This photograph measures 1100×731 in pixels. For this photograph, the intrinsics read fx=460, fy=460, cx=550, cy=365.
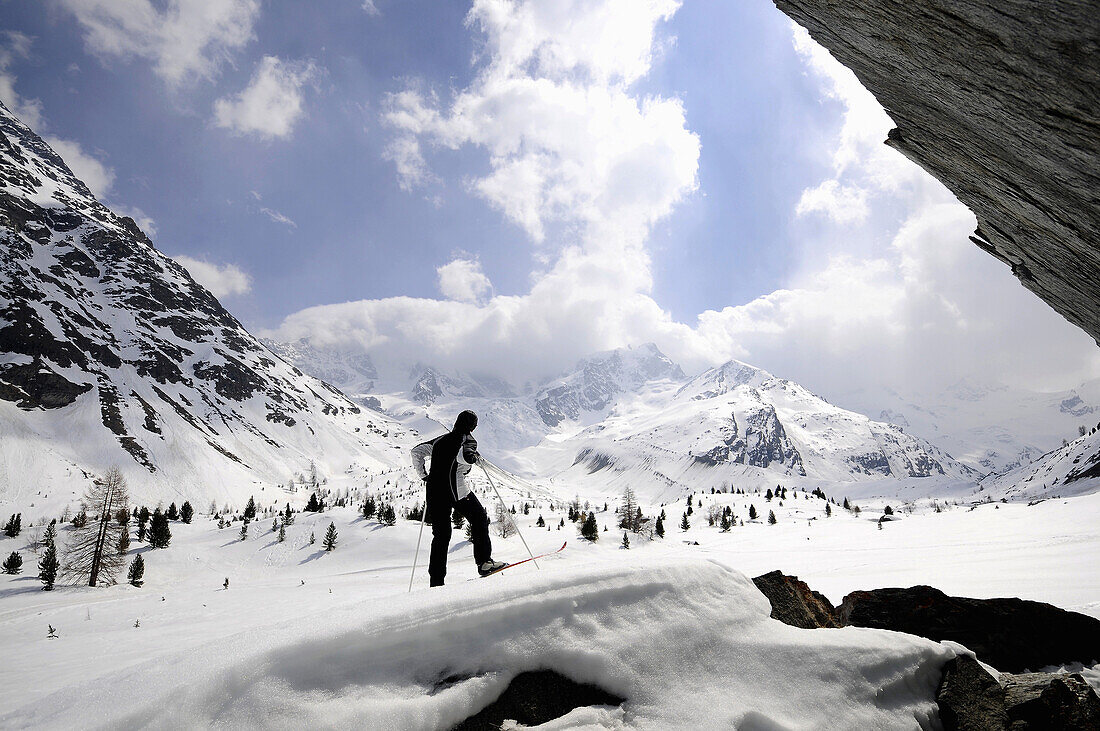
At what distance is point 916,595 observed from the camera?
5441 millimetres

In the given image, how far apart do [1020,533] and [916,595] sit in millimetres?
A: 13393

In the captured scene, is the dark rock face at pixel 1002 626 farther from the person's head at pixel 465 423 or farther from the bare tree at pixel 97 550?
the bare tree at pixel 97 550

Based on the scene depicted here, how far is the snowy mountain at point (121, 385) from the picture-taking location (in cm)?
10162

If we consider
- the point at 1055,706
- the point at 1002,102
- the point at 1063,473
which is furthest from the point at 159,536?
the point at 1063,473

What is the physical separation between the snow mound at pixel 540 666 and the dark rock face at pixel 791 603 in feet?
3.10

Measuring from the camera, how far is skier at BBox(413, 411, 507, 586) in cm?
595

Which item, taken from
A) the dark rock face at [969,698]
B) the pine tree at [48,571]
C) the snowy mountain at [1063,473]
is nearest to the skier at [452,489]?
the dark rock face at [969,698]

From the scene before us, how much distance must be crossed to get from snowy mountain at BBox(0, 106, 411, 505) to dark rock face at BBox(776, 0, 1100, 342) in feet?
392

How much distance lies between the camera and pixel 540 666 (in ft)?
9.11

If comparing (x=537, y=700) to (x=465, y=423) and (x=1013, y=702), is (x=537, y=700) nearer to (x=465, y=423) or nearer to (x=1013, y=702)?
(x=1013, y=702)

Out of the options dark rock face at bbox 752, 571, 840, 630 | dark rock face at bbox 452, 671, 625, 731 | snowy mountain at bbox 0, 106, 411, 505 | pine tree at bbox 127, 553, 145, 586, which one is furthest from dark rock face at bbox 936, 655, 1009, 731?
snowy mountain at bbox 0, 106, 411, 505

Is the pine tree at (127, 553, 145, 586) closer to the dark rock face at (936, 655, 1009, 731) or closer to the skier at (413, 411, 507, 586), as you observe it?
the skier at (413, 411, 507, 586)

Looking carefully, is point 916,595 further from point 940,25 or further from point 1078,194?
point 940,25

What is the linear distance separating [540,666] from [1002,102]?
20.2ft
